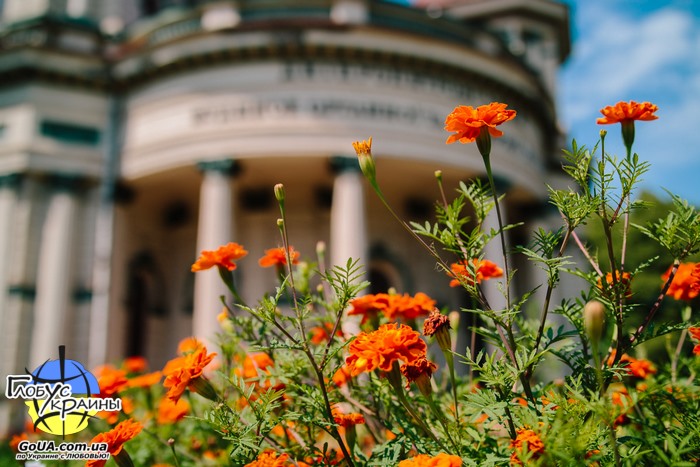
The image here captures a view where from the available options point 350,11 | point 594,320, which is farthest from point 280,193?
point 350,11

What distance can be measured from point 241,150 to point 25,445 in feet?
39.2

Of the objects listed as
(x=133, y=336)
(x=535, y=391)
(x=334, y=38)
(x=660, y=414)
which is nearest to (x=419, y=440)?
(x=535, y=391)

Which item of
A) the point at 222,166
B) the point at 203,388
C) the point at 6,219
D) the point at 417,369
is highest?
the point at 222,166

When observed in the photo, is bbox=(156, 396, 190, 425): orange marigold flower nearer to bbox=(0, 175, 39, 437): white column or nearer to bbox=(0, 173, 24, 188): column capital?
bbox=(0, 175, 39, 437): white column

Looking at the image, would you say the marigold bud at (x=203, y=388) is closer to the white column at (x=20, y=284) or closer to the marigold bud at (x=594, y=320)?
the marigold bud at (x=594, y=320)

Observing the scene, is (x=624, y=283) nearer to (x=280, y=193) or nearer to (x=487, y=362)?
(x=487, y=362)

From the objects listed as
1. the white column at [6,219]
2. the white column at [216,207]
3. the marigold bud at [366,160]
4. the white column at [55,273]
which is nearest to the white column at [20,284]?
the white column at [6,219]

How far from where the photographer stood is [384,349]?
1.77 meters

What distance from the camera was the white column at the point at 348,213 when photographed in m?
13.9

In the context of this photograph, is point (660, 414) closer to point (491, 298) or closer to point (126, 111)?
point (491, 298)

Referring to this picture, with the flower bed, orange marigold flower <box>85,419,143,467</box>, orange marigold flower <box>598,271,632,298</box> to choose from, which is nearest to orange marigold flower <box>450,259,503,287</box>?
the flower bed

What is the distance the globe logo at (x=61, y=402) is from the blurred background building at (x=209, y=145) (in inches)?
410

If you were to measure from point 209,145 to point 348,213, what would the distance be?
3.76 m

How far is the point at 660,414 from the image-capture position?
7.34 feet
